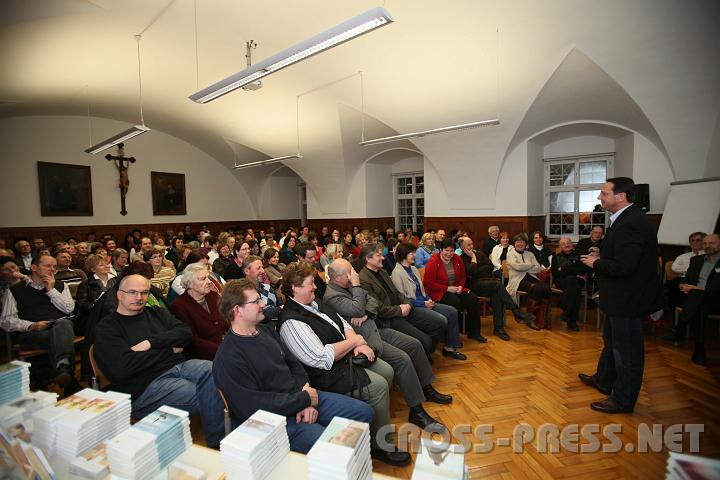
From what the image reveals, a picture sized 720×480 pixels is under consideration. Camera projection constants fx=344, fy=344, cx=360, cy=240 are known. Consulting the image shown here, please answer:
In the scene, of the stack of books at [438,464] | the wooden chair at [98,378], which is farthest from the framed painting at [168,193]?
the stack of books at [438,464]

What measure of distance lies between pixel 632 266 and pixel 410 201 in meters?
9.39

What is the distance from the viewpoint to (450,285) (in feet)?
13.8

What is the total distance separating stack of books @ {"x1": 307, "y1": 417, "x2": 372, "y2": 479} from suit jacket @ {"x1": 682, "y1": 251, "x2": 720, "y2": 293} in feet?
14.2

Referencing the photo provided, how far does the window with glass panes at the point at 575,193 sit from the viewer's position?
8164mm

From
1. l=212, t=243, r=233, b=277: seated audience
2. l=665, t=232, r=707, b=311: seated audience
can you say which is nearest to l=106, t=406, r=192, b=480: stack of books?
l=212, t=243, r=233, b=277: seated audience

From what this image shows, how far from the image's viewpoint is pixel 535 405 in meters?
2.70

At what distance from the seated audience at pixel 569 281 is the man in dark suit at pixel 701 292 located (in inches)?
39.0

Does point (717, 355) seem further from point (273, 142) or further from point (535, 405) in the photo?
point (273, 142)

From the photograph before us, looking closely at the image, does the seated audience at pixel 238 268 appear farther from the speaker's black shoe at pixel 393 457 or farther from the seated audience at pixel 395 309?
the speaker's black shoe at pixel 393 457

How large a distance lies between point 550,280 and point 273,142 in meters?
8.03

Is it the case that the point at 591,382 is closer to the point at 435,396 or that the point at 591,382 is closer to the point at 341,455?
the point at 435,396

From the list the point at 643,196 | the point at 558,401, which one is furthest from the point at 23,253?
the point at 643,196

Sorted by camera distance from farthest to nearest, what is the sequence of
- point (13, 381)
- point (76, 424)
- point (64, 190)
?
point (64, 190) → point (13, 381) → point (76, 424)

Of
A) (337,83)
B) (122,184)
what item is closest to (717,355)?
(337,83)
